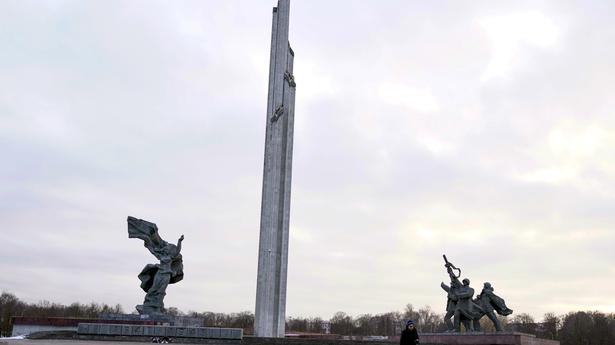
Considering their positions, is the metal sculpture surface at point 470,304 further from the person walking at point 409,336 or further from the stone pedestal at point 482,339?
the person walking at point 409,336

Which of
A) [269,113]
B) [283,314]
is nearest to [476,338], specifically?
[283,314]

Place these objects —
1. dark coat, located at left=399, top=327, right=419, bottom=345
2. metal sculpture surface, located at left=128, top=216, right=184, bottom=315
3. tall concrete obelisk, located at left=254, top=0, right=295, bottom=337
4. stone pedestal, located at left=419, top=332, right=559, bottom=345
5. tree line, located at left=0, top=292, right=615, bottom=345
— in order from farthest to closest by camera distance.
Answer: tree line, located at left=0, top=292, right=615, bottom=345, tall concrete obelisk, located at left=254, top=0, right=295, bottom=337, metal sculpture surface, located at left=128, top=216, right=184, bottom=315, stone pedestal, located at left=419, top=332, right=559, bottom=345, dark coat, located at left=399, top=327, right=419, bottom=345

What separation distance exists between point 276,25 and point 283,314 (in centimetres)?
1501

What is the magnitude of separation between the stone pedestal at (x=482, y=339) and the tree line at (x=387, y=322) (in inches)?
448

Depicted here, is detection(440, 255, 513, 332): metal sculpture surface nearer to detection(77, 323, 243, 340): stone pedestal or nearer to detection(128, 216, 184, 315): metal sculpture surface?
detection(77, 323, 243, 340): stone pedestal

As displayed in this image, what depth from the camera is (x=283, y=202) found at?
94.9 feet

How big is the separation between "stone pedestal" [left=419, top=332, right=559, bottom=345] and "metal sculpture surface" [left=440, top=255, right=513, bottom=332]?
59 centimetres

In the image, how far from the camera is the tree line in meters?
52.4

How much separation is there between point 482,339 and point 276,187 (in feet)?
46.5

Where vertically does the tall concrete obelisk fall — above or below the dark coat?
above

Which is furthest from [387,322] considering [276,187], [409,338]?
[409,338]

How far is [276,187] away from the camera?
28.5 metres

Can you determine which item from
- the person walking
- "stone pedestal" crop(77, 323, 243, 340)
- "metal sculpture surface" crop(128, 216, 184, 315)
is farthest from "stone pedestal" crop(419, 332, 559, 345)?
"metal sculpture surface" crop(128, 216, 184, 315)

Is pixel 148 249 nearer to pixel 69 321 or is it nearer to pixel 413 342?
pixel 69 321
